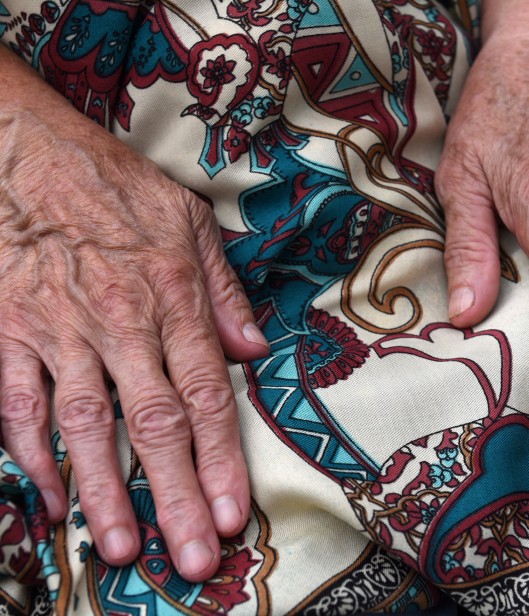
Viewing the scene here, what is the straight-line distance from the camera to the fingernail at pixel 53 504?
0.71 metres

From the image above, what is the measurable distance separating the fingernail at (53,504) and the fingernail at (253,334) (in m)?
0.29

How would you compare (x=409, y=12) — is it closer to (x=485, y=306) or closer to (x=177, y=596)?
(x=485, y=306)

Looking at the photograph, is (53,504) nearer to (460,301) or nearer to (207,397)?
(207,397)

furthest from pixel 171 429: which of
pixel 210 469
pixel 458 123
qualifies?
pixel 458 123

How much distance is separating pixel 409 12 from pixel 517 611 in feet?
2.80

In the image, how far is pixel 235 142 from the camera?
0.90m

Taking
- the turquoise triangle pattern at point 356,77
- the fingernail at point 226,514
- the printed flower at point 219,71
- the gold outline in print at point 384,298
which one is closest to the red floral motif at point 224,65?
the printed flower at point 219,71

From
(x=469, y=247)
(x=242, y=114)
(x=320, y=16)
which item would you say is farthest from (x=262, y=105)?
(x=469, y=247)

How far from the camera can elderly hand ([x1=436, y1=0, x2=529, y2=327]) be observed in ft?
3.07

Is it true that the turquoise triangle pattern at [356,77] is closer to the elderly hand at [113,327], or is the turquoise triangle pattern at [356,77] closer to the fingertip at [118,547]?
the elderly hand at [113,327]

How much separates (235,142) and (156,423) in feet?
1.25

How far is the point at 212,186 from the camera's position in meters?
0.93

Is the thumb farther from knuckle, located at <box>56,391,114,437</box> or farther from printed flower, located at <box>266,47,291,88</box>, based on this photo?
knuckle, located at <box>56,391,114,437</box>

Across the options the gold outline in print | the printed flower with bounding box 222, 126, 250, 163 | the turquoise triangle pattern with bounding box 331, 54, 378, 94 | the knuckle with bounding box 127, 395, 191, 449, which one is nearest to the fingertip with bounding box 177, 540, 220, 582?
the knuckle with bounding box 127, 395, 191, 449
